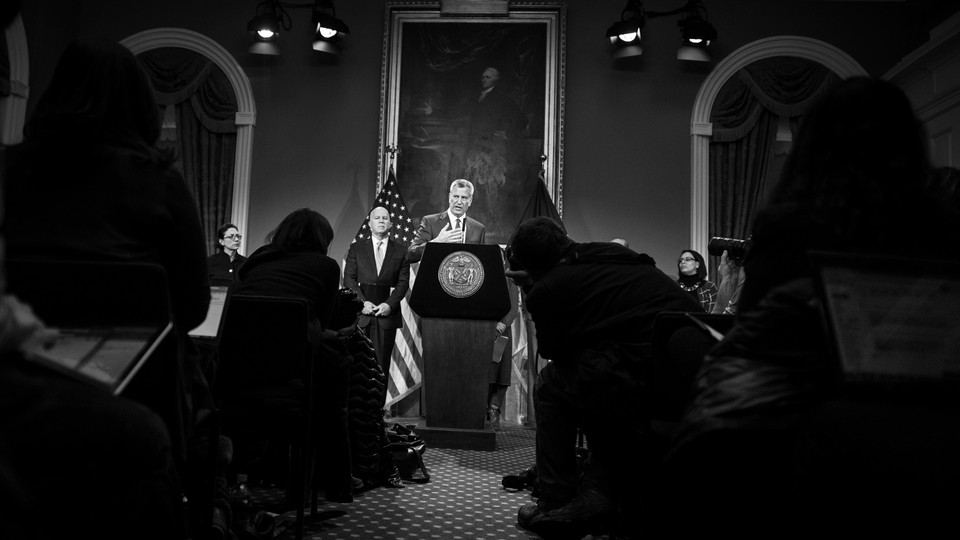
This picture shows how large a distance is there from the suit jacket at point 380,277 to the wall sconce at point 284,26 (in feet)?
8.02

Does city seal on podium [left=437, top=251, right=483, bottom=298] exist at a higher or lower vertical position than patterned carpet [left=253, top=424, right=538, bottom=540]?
higher

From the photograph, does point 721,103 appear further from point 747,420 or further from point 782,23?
point 747,420

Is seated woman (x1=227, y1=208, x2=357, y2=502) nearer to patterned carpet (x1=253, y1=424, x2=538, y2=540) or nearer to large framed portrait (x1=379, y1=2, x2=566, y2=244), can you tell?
patterned carpet (x1=253, y1=424, x2=538, y2=540)

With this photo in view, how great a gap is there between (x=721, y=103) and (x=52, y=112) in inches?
283

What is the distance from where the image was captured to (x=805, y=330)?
3.69 feet

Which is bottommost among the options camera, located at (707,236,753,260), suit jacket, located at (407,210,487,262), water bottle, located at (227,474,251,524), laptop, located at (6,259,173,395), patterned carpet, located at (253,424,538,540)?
patterned carpet, located at (253,424,538,540)

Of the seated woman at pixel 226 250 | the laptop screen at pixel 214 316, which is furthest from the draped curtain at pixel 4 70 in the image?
the laptop screen at pixel 214 316

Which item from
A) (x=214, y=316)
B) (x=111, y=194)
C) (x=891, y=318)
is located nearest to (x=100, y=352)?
(x=111, y=194)

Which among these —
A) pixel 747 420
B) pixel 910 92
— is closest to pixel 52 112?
pixel 747 420

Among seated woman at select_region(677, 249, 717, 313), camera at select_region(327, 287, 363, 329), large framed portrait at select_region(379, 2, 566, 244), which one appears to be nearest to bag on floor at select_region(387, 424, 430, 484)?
camera at select_region(327, 287, 363, 329)

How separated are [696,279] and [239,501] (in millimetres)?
5005

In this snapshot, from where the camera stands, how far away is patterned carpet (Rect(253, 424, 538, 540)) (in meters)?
2.59

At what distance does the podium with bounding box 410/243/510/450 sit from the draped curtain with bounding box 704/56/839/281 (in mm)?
3711

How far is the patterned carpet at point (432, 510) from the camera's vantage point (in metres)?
2.59
